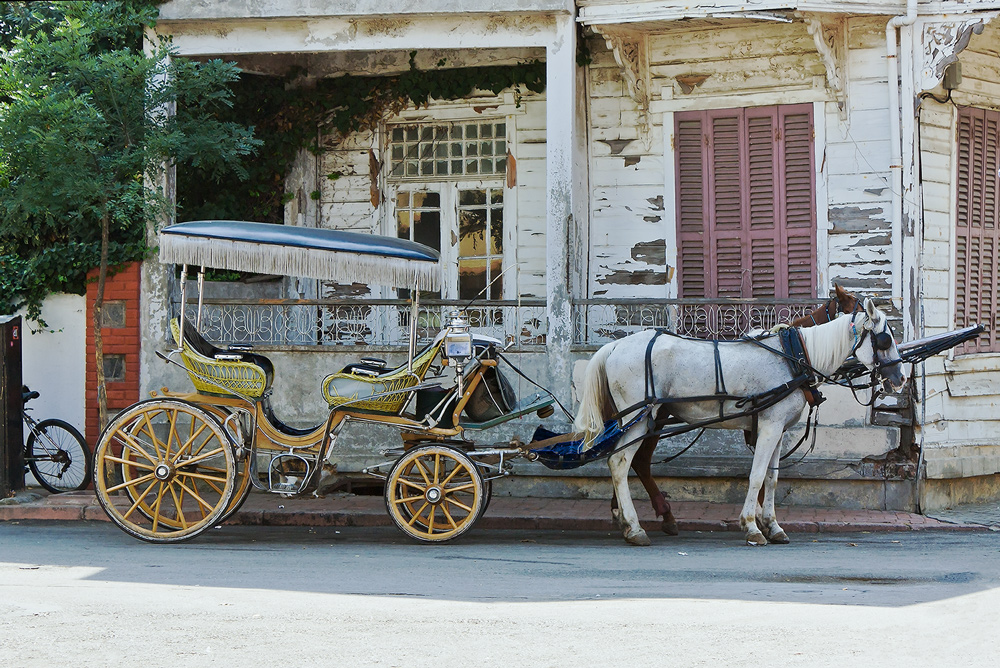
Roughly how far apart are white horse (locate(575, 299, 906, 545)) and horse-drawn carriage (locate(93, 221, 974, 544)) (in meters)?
0.01

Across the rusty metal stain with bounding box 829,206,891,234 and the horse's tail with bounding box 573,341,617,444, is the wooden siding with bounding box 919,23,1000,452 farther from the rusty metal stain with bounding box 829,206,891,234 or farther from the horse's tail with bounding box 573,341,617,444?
the horse's tail with bounding box 573,341,617,444

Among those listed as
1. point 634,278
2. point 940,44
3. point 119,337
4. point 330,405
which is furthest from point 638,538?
point 119,337

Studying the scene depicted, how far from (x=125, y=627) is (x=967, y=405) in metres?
8.47

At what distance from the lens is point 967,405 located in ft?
36.7

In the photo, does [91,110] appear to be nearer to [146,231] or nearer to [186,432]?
[146,231]

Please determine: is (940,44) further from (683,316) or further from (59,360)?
(59,360)

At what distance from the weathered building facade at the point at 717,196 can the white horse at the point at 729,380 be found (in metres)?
1.87

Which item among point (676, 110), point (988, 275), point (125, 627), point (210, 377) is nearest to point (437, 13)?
point (676, 110)

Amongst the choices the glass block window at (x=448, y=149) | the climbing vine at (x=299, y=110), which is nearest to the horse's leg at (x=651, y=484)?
the glass block window at (x=448, y=149)

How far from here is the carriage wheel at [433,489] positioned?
28.0 feet

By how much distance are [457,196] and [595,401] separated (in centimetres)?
471

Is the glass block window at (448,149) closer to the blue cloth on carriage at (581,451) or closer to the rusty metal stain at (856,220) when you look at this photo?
the rusty metal stain at (856,220)

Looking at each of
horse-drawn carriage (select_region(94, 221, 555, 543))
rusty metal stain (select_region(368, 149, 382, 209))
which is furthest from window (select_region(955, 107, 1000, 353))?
rusty metal stain (select_region(368, 149, 382, 209))

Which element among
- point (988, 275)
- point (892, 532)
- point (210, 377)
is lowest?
point (892, 532)
